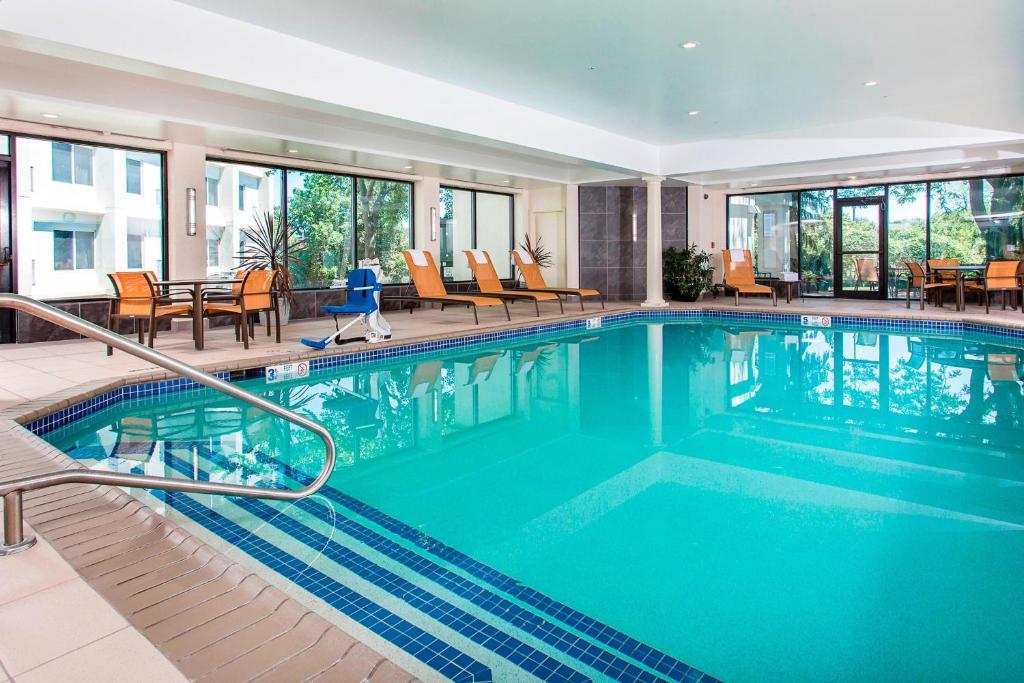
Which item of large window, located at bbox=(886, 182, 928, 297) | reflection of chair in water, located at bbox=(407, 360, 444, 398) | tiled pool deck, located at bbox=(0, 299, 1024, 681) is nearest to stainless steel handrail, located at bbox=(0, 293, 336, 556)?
tiled pool deck, located at bbox=(0, 299, 1024, 681)

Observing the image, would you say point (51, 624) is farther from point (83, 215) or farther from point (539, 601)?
point (83, 215)

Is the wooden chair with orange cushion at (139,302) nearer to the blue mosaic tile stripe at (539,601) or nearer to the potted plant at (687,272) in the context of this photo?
the blue mosaic tile stripe at (539,601)

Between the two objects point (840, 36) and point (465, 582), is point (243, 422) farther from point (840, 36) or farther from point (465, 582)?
point (840, 36)

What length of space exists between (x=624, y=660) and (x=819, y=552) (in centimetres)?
113

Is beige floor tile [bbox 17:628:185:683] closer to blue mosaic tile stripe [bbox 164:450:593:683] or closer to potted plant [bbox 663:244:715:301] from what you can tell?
blue mosaic tile stripe [bbox 164:450:593:683]

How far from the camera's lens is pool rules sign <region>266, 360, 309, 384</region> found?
21.3 ft

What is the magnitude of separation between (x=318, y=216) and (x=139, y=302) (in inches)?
164

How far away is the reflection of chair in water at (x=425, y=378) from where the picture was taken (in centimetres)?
604

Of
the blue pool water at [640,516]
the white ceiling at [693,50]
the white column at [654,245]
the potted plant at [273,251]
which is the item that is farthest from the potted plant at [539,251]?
the blue pool water at [640,516]

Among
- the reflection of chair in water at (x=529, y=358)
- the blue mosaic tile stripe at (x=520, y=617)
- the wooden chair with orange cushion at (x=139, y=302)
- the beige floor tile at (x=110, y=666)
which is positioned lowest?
the blue mosaic tile stripe at (x=520, y=617)

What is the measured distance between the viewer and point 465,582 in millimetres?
2496

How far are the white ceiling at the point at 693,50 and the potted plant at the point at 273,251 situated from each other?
3.51 metres

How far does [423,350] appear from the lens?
8188 millimetres

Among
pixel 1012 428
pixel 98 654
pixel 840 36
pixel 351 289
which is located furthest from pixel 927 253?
pixel 98 654
